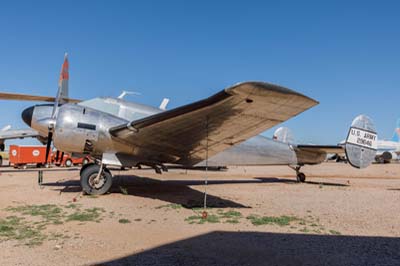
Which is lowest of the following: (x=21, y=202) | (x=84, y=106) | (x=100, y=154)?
(x=21, y=202)

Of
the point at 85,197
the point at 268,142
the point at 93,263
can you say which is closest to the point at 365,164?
the point at 268,142

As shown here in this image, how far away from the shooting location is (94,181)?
31.9 feet

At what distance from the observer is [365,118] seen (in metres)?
12.9

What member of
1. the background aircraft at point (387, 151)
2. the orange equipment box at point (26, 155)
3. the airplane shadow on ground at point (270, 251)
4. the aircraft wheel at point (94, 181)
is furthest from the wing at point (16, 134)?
the background aircraft at point (387, 151)

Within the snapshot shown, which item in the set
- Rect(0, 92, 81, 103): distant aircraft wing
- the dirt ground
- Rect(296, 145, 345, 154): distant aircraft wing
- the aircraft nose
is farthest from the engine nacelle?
Rect(0, 92, 81, 103): distant aircraft wing

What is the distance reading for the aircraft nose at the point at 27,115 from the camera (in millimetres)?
9516

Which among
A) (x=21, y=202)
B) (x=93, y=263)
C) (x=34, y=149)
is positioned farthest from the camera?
(x=34, y=149)

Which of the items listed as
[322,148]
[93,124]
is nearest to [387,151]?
[322,148]

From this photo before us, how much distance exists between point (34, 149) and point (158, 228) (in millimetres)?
26509

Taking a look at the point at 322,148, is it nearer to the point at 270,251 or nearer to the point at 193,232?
the point at 193,232

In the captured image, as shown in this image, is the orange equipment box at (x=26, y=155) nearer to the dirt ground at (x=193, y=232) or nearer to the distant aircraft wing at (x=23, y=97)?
the distant aircraft wing at (x=23, y=97)

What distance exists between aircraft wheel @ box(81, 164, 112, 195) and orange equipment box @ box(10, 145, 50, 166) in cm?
2072

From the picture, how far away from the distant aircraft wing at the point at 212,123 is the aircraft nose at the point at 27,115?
8.48ft

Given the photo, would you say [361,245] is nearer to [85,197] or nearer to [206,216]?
[206,216]
